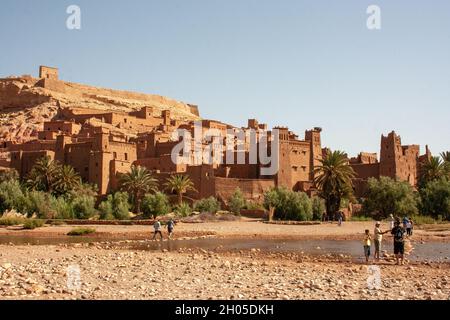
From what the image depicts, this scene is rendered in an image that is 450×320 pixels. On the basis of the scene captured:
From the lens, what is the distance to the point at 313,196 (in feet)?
152

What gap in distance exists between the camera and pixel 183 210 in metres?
41.5

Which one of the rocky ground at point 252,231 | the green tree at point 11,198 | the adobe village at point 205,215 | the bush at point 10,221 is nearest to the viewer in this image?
the adobe village at point 205,215

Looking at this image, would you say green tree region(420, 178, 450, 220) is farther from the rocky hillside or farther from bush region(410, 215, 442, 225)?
the rocky hillside

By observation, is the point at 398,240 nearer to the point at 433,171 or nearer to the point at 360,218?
the point at 360,218

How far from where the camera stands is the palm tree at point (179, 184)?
4406 cm

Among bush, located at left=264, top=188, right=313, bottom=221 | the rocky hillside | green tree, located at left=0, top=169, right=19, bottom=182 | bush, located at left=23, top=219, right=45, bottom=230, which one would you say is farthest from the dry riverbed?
the rocky hillside

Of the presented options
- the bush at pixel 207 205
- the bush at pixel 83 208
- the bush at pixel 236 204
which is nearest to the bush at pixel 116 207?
the bush at pixel 83 208

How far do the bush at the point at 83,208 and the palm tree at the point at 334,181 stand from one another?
59.3 ft

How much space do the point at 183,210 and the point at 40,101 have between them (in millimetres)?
44469

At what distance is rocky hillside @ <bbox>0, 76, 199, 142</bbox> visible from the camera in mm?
66750

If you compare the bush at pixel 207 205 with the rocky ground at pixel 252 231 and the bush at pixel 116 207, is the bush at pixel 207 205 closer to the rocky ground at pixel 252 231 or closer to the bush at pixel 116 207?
the rocky ground at pixel 252 231

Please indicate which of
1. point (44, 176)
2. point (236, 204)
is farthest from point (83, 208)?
point (236, 204)
